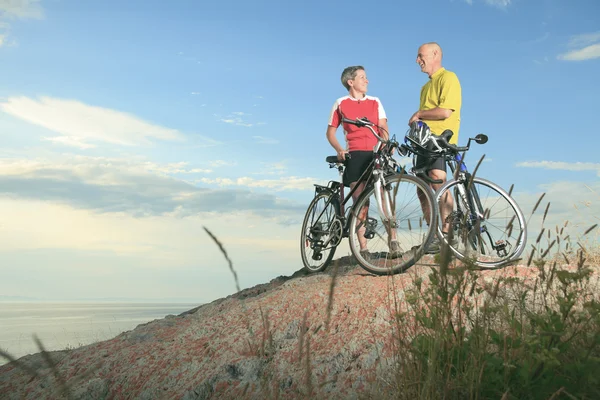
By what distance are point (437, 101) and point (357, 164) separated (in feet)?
4.15

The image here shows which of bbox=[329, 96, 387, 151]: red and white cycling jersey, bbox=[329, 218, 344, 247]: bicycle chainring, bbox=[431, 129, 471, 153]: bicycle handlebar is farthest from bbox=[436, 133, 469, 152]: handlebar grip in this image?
bbox=[329, 218, 344, 247]: bicycle chainring

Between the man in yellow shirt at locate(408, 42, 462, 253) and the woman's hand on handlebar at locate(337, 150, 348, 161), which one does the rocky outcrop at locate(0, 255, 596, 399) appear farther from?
the woman's hand on handlebar at locate(337, 150, 348, 161)

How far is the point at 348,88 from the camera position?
7.62 metres

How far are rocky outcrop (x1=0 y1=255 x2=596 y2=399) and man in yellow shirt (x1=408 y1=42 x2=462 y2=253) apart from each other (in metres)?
1.39

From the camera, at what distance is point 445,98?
6727 millimetres

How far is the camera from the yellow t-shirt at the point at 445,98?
6719 mm

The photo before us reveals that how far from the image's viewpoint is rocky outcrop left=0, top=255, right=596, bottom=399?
13.1 feet

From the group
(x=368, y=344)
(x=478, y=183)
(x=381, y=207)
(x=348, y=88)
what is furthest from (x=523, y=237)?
(x=348, y=88)

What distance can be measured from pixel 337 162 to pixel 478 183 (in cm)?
191

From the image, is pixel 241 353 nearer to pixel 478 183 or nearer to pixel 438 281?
pixel 438 281

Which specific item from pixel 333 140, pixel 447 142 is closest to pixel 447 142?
pixel 447 142

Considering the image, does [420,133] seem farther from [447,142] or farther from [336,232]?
[336,232]

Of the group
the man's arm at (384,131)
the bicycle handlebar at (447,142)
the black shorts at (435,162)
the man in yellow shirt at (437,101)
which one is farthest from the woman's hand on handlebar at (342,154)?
the bicycle handlebar at (447,142)

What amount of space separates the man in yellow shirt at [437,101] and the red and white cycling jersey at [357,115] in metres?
0.64
